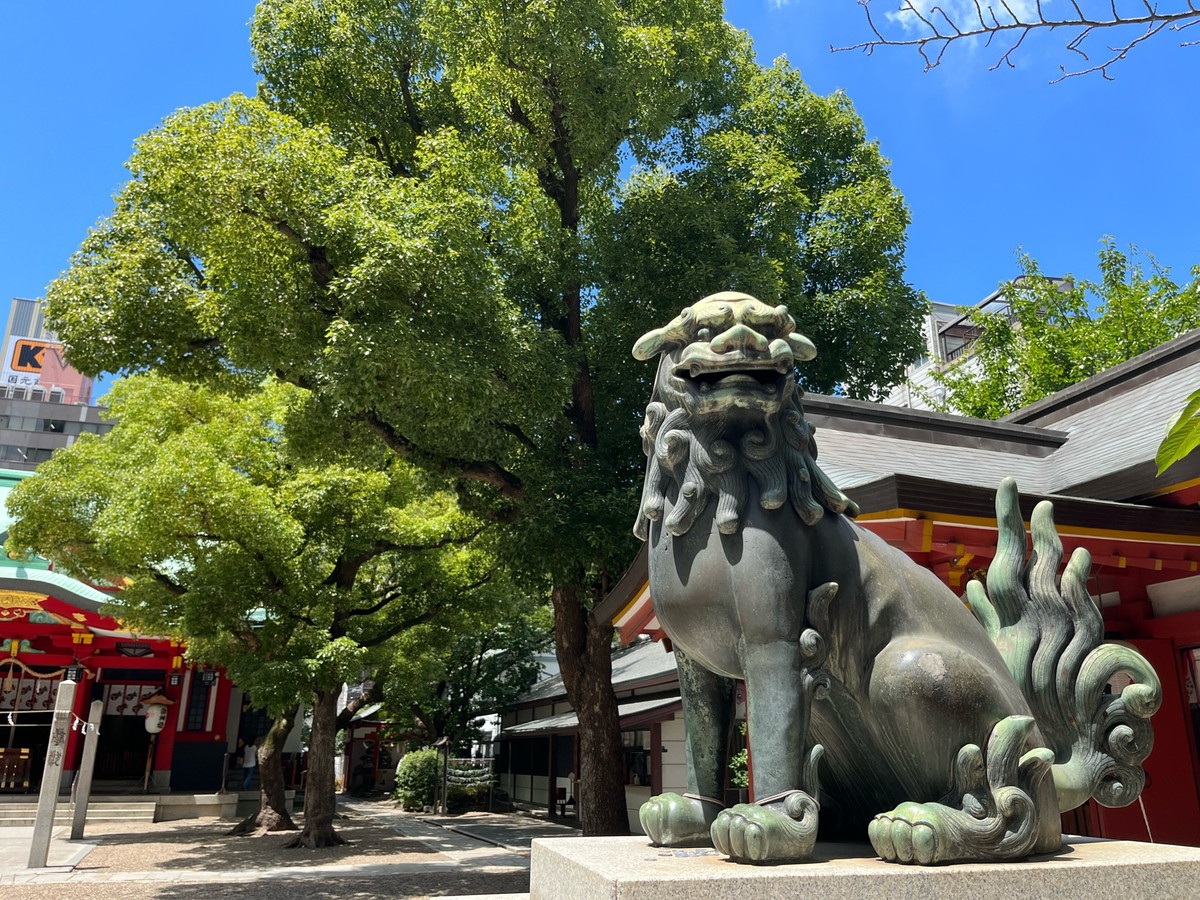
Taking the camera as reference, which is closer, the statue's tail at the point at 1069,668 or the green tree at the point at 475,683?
the statue's tail at the point at 1069,668

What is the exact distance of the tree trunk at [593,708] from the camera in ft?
34.5

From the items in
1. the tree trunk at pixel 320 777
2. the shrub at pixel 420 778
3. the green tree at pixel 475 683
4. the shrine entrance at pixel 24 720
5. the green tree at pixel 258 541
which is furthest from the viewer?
the green tree at pixel 475 683

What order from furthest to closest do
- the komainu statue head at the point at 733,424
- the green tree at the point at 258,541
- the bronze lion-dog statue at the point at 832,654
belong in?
the green tree at the point at 258,541 → the komainu statue head at the point at 733,424 → the bronze lion-dog statue at the point at 832,654

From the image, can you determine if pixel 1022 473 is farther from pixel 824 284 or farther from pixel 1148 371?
pixel 824 284

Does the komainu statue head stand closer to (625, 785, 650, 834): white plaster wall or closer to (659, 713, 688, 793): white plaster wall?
(659, 713, 688, 793): white plaster wall

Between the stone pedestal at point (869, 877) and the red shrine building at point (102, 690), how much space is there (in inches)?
738

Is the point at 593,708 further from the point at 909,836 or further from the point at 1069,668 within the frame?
the point at 909,836

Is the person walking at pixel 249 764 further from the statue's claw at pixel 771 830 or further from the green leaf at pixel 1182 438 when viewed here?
the green leaf at pixel 1182 438

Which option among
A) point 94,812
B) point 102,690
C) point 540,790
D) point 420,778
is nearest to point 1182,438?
point 94,812

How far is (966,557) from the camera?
537 cm

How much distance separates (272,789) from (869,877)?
1704 cm

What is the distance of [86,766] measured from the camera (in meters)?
14.9

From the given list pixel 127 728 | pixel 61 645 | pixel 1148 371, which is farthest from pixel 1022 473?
pixel 127 728

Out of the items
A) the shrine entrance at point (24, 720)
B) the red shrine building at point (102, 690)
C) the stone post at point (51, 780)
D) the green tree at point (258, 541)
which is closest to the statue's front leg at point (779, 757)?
the green tree at point (258, 541)
